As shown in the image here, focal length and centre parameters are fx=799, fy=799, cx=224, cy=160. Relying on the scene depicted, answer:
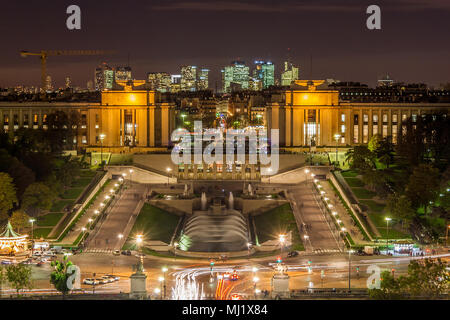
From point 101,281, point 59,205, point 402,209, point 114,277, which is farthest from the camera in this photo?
point 59,205

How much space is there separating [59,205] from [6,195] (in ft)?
30.4

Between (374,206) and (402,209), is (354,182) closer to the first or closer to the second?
(374,206)

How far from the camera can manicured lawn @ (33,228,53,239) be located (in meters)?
65.9

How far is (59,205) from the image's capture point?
7481 cm

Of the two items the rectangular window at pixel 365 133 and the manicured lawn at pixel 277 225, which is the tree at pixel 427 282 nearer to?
the manicured lawn at pixel 277 225

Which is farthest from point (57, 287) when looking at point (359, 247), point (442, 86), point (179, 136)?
point (442, 86)

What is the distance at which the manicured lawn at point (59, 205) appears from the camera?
241 feet

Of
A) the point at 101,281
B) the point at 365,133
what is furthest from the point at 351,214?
the point at 365,133

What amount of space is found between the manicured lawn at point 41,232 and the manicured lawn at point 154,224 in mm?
6824

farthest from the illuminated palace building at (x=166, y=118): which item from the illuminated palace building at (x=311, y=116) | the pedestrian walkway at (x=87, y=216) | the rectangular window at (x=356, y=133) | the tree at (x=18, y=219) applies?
the tree at (x=18, y=219)

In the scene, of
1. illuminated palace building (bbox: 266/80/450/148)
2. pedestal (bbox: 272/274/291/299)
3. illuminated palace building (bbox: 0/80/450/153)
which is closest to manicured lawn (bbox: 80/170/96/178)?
illuminated palace building (bbox: 0/80/450/153)

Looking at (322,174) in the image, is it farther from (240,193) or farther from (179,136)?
(179,136)

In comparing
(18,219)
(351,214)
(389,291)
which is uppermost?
(18,219)

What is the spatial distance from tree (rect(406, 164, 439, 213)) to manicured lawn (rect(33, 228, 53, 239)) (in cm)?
3139
